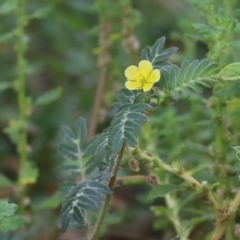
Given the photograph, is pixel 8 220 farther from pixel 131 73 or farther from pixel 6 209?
pixel 131 73

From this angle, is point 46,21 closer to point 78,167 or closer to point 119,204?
point 119,204

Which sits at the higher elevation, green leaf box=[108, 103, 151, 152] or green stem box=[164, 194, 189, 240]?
green leaf box=[108, 103, 151, 152]

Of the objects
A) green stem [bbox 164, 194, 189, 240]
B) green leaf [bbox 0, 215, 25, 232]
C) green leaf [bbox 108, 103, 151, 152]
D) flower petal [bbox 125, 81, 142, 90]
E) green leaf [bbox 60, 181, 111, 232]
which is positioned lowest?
green stem [bbox 164, 194, 189, 240]

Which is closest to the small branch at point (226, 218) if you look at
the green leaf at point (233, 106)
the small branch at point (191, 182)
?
the small branch at point (191, 182)

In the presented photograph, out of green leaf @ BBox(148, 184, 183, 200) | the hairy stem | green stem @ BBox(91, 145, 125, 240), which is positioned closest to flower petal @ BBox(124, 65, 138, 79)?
green stem @ BBox(91, 145, 125, 240)

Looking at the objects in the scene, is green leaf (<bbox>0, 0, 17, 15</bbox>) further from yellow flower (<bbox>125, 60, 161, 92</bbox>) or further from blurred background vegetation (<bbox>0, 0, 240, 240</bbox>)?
yellow flower (<bbox>125, 60, 161, 92</bbox>)

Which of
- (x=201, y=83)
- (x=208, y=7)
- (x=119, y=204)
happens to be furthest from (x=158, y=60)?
(x=119, y=204)

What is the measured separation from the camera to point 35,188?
1.78 metres

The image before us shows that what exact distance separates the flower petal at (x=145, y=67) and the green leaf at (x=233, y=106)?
23 cm

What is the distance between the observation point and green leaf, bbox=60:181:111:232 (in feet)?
2.87

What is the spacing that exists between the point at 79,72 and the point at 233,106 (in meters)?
1.11

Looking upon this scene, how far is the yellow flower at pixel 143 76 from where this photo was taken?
2.76ft

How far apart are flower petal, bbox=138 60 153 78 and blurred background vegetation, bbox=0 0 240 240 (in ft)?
1.45

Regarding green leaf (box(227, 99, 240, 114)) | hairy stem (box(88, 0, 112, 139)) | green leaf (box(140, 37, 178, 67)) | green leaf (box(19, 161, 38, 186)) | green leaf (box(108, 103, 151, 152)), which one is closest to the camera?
green leaf (box(108, 103, 151, 152))
